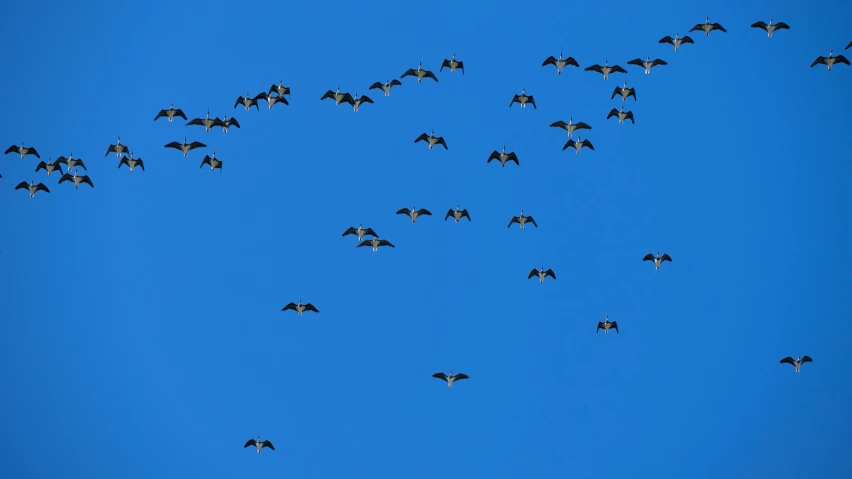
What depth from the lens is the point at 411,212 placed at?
8269 centimetres

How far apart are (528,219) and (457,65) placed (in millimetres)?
12383

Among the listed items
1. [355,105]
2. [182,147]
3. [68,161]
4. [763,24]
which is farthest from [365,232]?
[763,24]

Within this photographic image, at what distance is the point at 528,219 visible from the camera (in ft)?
281

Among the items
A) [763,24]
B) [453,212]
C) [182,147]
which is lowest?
[453,212]

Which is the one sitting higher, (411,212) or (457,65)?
(457,65)

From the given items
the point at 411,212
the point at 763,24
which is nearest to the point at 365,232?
the point at 411,212

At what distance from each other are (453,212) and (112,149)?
78.9ft

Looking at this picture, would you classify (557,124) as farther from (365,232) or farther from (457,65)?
(365,232)

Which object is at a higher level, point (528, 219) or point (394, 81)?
point (394, 81)

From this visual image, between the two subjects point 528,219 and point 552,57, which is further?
point 528,219

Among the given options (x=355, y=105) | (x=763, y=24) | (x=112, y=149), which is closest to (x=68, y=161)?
(x=112, y=149)

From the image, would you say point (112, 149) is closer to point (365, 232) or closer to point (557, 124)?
point (365, 232)

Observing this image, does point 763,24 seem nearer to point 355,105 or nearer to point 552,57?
point 552,57

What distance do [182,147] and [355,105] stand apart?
12191 mm
